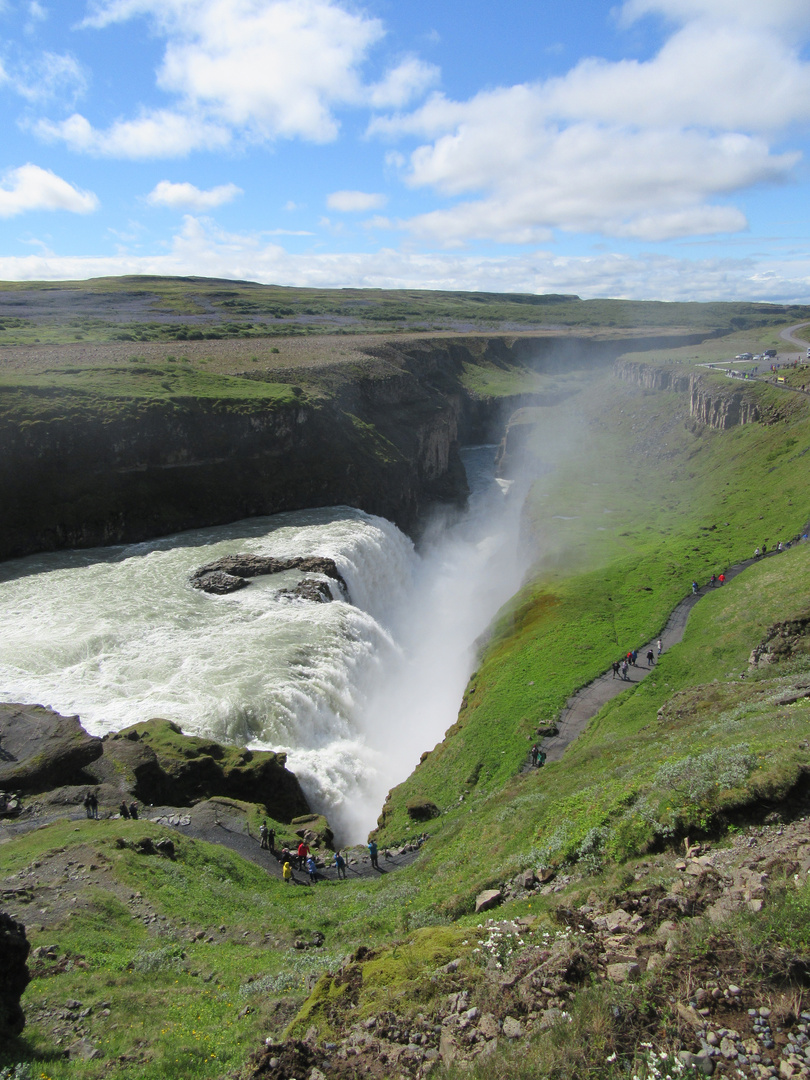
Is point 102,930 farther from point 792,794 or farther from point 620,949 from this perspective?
point 792,794

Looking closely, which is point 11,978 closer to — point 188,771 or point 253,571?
point 188,771

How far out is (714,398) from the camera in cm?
8719

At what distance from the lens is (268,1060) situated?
9.09m

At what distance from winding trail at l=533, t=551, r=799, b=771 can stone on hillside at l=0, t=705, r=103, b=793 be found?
19.4 meters

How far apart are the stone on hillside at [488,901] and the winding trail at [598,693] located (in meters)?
14.8

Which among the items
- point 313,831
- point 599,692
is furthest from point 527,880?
point 599,692

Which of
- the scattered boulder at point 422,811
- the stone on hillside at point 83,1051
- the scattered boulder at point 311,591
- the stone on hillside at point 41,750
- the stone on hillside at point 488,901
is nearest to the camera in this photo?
the stone on hillside at point 83,1051

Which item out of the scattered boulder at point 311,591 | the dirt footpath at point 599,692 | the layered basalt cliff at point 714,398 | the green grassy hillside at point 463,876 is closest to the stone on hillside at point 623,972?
the green grassy hillside at point 463,876

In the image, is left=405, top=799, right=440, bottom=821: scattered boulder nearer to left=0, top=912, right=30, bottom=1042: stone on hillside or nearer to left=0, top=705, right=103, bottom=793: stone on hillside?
left=0, top=705, right=103, bottom=793: stone on hillside

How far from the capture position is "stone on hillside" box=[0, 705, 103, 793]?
81.3ft

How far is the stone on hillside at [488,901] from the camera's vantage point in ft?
46.0

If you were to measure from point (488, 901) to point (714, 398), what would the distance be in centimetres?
8861

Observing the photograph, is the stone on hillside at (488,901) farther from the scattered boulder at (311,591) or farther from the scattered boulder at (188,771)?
the scattered boulder at (311,591)

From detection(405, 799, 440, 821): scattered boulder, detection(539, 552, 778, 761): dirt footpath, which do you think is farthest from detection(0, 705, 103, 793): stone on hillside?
detection(539, 552, 778, 761): dirt footpath
